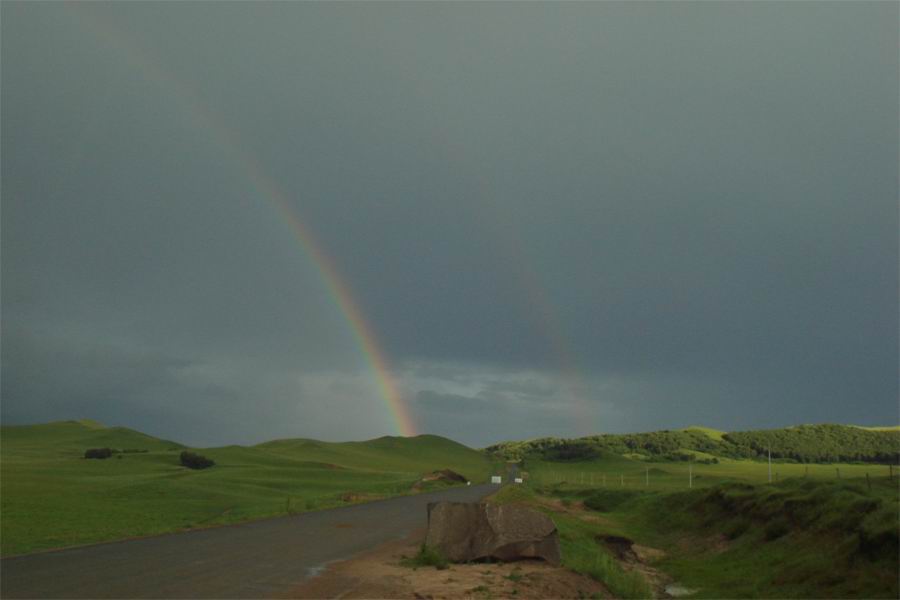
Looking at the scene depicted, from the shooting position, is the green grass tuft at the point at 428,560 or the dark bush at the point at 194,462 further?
the dark bush at the point at 194,462

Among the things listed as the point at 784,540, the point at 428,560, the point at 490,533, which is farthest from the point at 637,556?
the point at 428,560

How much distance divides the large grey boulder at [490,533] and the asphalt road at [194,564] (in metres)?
3.80

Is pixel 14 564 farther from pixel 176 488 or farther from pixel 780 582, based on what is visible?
pixel 176 488

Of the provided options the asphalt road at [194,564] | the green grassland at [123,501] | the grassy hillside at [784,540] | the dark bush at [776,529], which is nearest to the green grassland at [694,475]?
the grassy hillside at [784,540]

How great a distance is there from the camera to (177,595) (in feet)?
55.8

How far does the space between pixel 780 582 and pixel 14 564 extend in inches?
958

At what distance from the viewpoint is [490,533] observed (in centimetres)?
Answer: 2361

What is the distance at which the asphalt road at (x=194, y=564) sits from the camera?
17.6 metres

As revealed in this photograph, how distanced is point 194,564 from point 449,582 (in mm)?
8114

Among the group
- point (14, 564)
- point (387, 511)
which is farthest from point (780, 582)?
point (387, 511)

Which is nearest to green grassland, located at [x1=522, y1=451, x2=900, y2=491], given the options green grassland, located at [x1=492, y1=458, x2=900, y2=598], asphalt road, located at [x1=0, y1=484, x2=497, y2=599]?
green grassland, located at [x1=492, y1=458, x2=900, y2=598]

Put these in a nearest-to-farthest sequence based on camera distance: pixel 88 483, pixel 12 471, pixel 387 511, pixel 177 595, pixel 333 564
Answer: pixel 177 595, pixel 333 564, pixel 387 511, pixel 88 483, pixel 12 471

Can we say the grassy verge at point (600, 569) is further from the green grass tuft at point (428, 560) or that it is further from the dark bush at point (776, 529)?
the dark bush at point (776, 529)

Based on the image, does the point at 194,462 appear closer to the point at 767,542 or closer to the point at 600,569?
the point at 767,542
